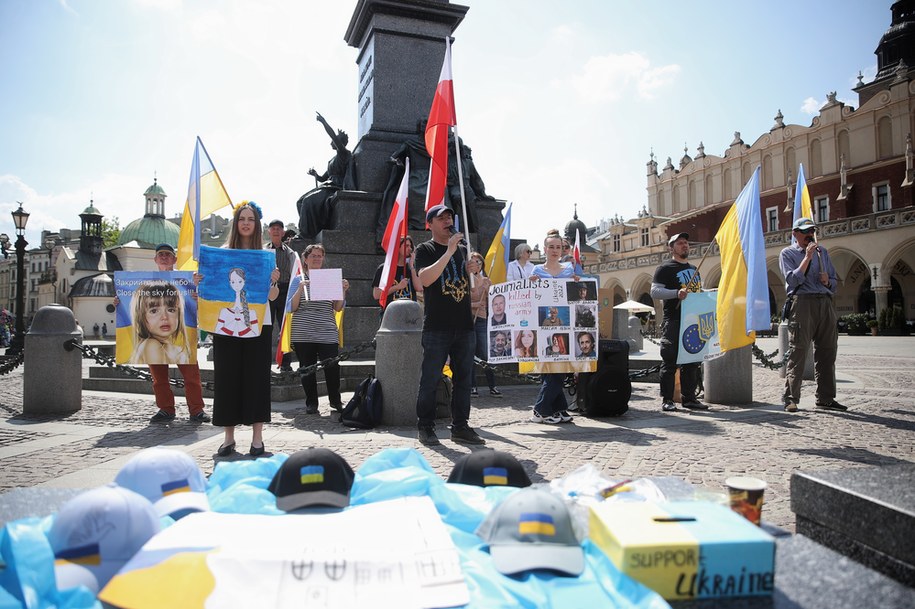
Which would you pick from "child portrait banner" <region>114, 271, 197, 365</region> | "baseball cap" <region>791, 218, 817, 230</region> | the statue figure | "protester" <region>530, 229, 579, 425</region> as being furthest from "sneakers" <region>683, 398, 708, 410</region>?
the statue figure

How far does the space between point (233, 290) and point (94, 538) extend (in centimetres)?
299

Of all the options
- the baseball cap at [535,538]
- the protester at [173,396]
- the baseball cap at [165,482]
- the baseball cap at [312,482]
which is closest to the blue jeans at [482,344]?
the protester at [173,396]

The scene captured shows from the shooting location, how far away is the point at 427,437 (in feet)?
16.5

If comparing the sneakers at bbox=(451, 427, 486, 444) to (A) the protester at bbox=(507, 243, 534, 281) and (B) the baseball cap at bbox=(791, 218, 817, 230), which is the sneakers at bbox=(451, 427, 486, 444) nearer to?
(A) the protester at bbox=(507, 243, 534, 281)

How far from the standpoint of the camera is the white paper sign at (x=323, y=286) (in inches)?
258

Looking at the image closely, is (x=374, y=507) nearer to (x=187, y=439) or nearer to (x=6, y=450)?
(x=187, y=439)

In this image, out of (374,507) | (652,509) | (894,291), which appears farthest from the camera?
(894,291)

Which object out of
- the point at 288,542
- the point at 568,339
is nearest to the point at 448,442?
the point at 568,339

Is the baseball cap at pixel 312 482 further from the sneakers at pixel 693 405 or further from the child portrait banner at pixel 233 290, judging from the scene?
the sneakers at pixel 693 405

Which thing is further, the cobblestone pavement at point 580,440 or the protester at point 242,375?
the protester at point 242,375

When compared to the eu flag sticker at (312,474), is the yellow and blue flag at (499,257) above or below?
above

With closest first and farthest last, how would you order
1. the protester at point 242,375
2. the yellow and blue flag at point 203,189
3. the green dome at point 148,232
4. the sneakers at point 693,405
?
the protester at point 242,375 < the yellow and blue flag at point 203,189 < the sneakers at point 693,405 < the green dome at point 148,232

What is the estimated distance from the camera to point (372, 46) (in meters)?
12.3

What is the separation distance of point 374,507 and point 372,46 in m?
11.6
